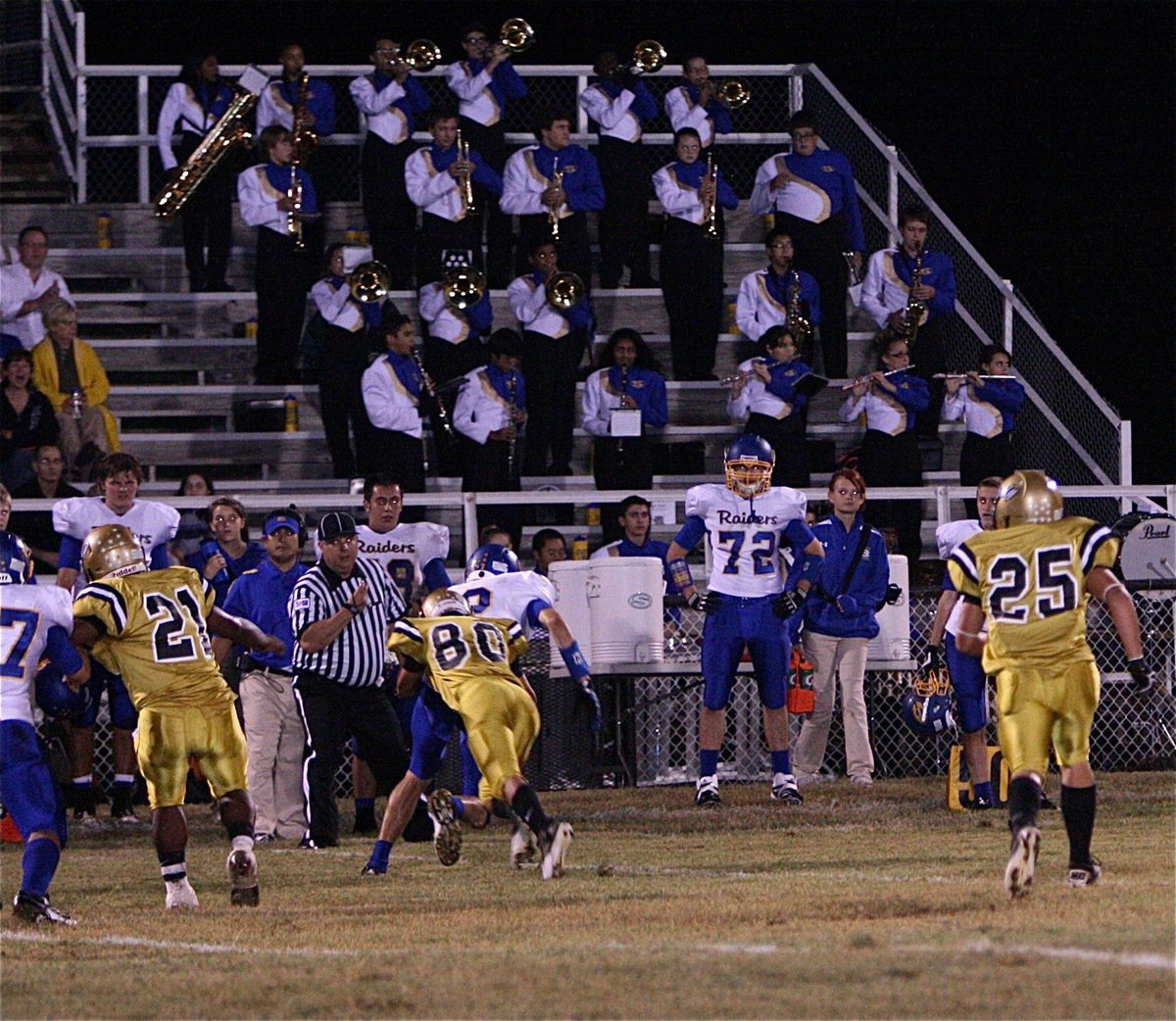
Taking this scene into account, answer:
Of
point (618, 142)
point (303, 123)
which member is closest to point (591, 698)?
point (618, 142)

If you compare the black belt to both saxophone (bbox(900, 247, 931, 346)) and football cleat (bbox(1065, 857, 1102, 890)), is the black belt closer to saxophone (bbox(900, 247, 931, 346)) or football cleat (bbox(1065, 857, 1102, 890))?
football cleat (bbox(1065, 857, 1102, 890))

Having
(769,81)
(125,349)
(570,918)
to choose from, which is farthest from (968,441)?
(570,918)

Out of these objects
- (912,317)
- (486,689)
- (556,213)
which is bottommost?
(486,689)

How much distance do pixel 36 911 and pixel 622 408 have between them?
7.84 meters

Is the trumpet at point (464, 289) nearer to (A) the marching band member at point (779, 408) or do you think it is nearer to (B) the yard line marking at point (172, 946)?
(A) the marching band member at point (779, 408)

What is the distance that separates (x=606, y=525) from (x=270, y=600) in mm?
Result: 3955

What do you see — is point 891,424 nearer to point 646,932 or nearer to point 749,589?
point 749,589

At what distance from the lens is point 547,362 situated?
50.7 feet

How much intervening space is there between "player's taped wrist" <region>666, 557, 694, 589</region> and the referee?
1.91 meters

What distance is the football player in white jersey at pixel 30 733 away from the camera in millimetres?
7672

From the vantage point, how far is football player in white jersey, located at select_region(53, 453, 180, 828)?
11.0 m

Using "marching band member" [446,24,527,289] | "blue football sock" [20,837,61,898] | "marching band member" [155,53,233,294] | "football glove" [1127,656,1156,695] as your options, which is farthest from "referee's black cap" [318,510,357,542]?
"marching band member" [155,53,233,294]

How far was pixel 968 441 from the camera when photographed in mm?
15156

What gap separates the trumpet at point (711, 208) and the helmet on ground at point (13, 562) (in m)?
8.57
